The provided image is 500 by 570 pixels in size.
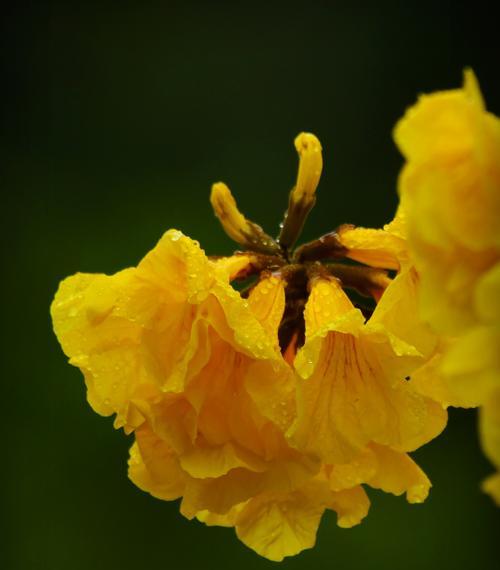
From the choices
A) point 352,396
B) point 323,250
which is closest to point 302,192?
point 323,250

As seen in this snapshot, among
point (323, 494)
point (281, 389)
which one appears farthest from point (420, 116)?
point (323, 494)

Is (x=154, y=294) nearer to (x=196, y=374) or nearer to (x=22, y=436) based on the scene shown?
(x=196, y=374)

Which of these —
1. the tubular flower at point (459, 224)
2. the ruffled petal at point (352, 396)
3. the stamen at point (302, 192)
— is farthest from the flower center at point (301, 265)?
the tubular flower at point (459, 224)

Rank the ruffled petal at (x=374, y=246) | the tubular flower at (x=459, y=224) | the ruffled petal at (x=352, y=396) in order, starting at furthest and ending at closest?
the ruffled petal at (x=374, y=246) < the ruffled petal at (x=352, y=396) < the tubular flower at (x=459, y=224)

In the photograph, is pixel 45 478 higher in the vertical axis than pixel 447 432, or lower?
higher

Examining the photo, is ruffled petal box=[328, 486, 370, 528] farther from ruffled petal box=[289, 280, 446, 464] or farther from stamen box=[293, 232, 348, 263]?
stamen box=[293, 232, 348, 263]

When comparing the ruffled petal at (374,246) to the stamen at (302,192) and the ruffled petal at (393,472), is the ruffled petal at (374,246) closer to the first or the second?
the stamen at (302,192)
